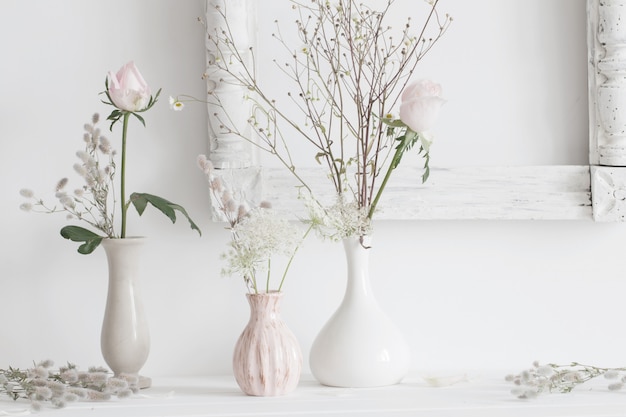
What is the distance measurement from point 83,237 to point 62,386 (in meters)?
0.26

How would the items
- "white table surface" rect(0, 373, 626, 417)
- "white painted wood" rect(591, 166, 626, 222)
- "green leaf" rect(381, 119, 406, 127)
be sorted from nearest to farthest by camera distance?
"white table surface" rect(0, 373, 626, 417), "green leaf" rect(381, 119, 406, 127), "white painted wood" rect(591, 166, 626, 222)

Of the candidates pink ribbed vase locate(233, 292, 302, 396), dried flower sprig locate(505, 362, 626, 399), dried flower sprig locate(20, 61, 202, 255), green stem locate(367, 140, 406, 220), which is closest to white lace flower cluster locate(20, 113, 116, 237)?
dried flower sprig locate(20, 61, 202, 255)

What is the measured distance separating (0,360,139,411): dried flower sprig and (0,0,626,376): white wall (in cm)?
21

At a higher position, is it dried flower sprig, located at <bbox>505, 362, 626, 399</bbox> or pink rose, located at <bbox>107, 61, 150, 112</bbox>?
pink rose, located at <bbox>107, 61, 150, 112</bbox>

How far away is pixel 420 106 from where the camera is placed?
1.12 metres

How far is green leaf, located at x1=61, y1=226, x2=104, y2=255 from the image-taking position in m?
1.25

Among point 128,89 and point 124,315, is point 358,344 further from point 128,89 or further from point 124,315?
point 128,89

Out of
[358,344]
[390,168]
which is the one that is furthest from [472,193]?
[358,344]

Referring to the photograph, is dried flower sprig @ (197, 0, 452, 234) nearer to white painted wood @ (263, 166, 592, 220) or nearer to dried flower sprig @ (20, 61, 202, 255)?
white painted wood @ (263, 166, 592, 220)

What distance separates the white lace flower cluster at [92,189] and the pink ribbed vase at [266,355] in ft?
0.98

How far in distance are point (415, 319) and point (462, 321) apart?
8 centimetres

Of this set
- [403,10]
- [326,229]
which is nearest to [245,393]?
[326,229]

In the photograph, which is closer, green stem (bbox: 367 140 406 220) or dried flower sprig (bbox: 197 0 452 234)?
green stem (bbox: 367 140 406 220)

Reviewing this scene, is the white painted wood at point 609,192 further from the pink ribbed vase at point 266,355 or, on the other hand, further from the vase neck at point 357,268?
the pink ribbed vase at point 266,355
